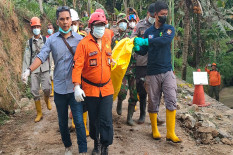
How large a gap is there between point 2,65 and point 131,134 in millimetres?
4277

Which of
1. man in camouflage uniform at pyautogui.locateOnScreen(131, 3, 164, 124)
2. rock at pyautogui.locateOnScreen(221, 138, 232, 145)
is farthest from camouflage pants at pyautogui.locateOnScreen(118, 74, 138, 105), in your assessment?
rock at pyautogui.locateOnScreen(221, 138, 232, 145)

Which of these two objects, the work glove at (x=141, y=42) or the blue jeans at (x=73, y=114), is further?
the work glove at (x=141, y=42)

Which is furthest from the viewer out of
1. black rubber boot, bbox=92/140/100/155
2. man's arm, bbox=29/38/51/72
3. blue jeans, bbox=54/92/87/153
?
black rubber boot, bbox=92/140/100/155

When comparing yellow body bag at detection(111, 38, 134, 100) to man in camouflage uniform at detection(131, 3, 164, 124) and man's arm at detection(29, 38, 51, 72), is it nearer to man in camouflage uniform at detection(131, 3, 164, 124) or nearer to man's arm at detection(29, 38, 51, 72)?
man in camouflage uniform at detection(131, 3, 164, 124)

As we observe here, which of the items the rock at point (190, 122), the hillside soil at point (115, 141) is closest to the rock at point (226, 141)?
the hillside soil at point (115, 141)

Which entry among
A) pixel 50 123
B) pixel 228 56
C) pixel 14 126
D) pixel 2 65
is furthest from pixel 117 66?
pixel 228 56

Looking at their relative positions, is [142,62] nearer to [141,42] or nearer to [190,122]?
[141,42]

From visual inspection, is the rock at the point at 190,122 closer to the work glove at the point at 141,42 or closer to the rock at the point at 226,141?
the rock at the point at 226,141

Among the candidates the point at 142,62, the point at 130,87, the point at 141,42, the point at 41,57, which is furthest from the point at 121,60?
the point at 41,57

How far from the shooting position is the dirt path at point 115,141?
4137mm

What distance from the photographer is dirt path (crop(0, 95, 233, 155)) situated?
414cm

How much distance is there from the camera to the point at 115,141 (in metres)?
4.43

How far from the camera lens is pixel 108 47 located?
3.65m

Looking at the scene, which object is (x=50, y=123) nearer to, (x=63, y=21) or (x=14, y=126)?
(x=14, y=126)
